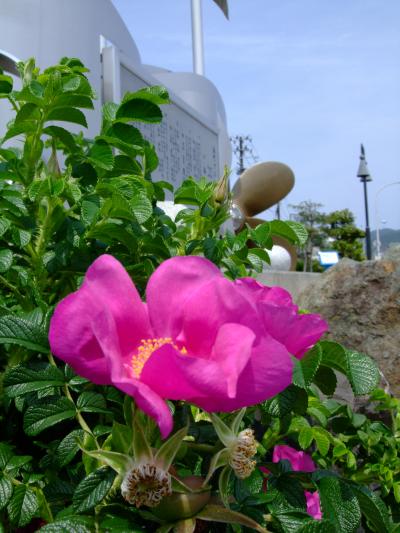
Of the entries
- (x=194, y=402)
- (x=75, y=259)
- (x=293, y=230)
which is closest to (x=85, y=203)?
(x=75, y=259)

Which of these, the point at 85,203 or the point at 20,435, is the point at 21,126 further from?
the point at 20,435

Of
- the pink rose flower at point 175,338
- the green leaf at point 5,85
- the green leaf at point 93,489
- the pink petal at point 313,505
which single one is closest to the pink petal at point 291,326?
the pink rose flower at point 175,338

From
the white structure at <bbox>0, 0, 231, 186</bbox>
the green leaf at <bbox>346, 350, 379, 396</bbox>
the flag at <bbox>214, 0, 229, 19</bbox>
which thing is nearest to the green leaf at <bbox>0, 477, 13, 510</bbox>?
the green leaf at <bbox>346, 350, 379, 396</bbox>

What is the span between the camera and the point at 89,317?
21.8 inches

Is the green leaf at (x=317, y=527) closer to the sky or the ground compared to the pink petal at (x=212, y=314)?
closer to the ground

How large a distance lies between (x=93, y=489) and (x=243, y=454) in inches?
6.7

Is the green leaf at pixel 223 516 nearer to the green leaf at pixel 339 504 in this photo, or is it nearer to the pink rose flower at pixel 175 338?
the pink rose flower at pixel 175 338

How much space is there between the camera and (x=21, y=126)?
104cm

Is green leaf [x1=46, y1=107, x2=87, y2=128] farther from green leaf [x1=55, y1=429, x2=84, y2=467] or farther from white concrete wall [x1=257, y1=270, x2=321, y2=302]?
white concrete wall [x1=257, y1=270, x2=321, y2=302]

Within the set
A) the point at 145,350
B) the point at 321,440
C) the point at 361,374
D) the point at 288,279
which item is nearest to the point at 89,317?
the point at 145,350

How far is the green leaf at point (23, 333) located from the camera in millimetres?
793

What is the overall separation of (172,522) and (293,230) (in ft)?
2.25

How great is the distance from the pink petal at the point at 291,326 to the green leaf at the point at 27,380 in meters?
0.32

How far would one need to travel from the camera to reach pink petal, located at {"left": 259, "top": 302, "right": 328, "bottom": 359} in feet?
2.06
